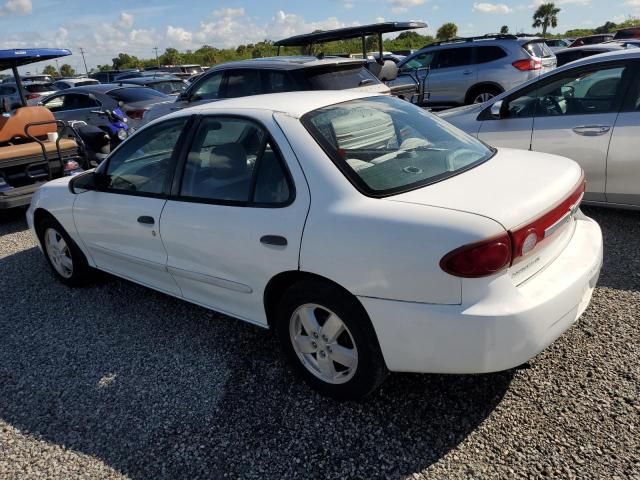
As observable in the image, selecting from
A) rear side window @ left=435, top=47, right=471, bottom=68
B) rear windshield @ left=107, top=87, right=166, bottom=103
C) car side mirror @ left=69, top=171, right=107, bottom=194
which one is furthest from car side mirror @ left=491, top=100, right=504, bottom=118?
rear windshield @ left=107, top=87, right=166, bottom=103

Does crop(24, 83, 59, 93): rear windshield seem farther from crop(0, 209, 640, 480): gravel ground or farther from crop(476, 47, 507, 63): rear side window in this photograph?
crop(0, 209, 640, 480): gravel ground

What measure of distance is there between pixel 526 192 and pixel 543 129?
291 cm

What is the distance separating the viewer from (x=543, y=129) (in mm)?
4930

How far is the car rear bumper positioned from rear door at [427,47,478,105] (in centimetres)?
972

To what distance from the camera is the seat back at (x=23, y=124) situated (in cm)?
644

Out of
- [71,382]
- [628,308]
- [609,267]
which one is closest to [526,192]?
[628,308]

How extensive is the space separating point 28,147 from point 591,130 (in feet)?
20.6

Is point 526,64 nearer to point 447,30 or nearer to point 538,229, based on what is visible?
point 538,229

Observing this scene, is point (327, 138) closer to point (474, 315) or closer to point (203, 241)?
point (203, 241)

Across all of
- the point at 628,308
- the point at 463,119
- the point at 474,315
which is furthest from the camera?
the point at 463,119

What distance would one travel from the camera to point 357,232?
7.55ft

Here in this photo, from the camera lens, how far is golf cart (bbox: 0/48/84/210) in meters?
6.16

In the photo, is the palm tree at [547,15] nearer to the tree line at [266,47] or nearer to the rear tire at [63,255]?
the tree line at [266,47]

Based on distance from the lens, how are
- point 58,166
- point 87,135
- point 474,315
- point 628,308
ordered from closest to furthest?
point 474,315, point 628,308, point 58,166, point 87,135
